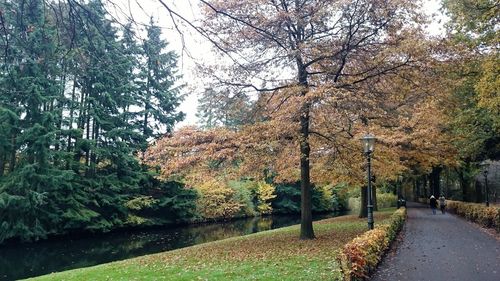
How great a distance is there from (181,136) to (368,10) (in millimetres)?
7593

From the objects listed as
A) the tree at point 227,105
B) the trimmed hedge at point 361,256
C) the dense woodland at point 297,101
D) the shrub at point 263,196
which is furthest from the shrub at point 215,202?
the trimmed hedge at point 361,256

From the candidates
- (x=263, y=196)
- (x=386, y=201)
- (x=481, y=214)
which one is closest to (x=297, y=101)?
(x=481, y=214)

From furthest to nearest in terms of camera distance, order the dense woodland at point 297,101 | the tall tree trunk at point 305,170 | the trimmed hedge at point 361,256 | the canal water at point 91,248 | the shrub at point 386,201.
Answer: the shrub at point 386,201 < the canal water at point 91,248 < the tall tree trunk at point 305,170 < the dense woodland at point 297,101 < the trimmed hedge at point 361,256

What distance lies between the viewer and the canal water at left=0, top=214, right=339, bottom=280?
57.5ft

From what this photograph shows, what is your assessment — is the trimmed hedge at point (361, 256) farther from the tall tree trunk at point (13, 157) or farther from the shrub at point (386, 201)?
the shrub at point (386, 201)

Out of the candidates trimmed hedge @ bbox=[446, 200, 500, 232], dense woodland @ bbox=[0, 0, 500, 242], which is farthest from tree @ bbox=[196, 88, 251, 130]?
trimmed hedge @ bbox=[446, 200, 500, 232]

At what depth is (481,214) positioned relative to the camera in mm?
19766

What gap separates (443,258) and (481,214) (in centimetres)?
1095

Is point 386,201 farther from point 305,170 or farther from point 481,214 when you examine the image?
point 305,170

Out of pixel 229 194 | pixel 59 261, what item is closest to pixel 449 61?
pixel 59 261

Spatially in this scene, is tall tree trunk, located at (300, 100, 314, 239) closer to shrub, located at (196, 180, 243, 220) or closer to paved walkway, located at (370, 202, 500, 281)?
paved walkway, located at (370, 202, 500, 281)

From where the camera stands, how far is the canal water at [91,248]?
17516 mm

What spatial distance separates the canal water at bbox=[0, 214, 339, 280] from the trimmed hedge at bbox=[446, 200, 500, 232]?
13.8 metres

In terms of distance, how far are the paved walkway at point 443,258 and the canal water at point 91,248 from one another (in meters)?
12.9
